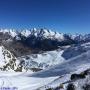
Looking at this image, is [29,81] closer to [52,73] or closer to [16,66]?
[52,73]

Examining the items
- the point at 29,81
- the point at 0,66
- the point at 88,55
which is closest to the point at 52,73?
the point at 29,81

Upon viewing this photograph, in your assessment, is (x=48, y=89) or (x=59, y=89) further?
(x=48, y=89)

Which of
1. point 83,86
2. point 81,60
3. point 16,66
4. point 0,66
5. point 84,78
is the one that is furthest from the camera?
point 16,66

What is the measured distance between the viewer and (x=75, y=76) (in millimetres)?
24219

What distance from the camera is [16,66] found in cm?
16038

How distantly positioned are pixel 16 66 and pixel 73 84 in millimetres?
141501

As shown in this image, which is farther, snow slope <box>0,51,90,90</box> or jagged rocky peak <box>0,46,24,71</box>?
jagged rocky peak <box>0,46,24,71</box>

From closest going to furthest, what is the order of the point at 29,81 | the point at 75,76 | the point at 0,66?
1. the point at 75,76
2. the point at 29,81
3. the point at 0,66

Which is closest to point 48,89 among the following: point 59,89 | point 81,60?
point 59,89

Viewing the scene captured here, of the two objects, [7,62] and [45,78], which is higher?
[7,62]

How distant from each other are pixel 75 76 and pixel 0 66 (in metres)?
125

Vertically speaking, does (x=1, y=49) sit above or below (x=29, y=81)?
above

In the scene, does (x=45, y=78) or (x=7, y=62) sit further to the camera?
(x=7, y=62)

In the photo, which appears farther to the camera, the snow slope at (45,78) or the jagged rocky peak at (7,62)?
the jagged rocky peak at (7,62)
